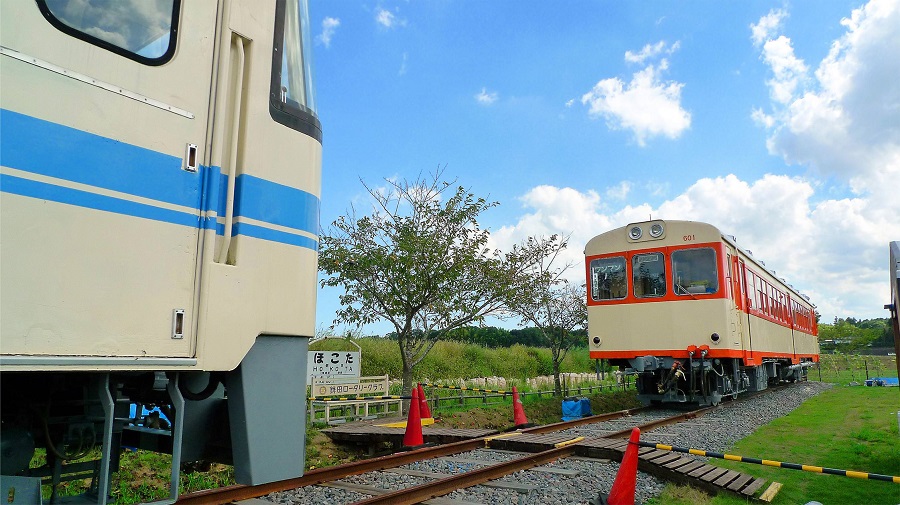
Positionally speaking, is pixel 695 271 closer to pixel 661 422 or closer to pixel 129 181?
pixel 661 422

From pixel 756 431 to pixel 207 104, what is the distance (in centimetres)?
1040

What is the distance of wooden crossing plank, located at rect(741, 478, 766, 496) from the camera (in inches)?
238

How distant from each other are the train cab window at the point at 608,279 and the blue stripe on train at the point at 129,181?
11045 mm

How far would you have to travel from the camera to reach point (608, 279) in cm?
1374

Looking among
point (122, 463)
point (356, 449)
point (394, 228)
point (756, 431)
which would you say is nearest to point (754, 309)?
point (756, 431)

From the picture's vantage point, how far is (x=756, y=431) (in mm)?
10477

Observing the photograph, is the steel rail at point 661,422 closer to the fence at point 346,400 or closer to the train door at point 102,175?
the fence at point 346,400

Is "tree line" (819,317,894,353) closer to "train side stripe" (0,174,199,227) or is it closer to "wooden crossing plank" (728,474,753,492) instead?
"wooden crossing plank" (728,474,753,492)

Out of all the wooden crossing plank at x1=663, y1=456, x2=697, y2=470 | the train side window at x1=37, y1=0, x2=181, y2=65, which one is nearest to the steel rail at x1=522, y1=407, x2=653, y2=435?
the wooden crossing plank at x1=663, y1=456, x2=697, y2=470

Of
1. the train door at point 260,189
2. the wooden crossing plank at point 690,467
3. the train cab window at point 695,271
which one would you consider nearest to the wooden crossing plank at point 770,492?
the wooden crossing plank at point 690,467

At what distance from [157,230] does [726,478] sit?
19.7 feet

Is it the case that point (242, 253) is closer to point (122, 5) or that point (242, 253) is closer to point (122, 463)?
point (122, 5)

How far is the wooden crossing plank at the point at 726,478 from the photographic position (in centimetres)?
618

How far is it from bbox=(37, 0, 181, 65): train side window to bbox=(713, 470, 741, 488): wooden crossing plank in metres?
6.06
